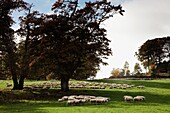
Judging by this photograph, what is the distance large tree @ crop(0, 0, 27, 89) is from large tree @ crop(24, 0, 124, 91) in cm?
282

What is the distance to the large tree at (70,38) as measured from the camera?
3634cm

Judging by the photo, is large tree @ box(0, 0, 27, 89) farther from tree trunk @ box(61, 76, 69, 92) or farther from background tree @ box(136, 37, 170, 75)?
background tree @ box(136, 37, 170, 75)

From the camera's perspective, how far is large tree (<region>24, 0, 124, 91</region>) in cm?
3634

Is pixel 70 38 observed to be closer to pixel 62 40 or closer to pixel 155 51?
pixel 62 40

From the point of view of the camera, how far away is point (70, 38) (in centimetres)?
3778

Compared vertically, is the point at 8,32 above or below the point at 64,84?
above

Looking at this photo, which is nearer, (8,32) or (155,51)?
(8,32)

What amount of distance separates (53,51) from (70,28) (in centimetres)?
382

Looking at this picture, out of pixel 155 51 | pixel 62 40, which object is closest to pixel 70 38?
pixel 62 40

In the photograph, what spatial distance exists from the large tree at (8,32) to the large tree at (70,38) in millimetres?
2821

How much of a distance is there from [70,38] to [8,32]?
768 centimetres

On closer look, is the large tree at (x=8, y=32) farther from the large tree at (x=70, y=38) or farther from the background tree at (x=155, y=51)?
the background tree at (x=155, y=51)

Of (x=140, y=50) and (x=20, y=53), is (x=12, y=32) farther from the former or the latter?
(x=140, y=50)

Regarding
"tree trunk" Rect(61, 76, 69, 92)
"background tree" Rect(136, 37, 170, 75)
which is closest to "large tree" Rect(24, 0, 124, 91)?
"tree trunk" Rect(61, 76, 69, 92)
